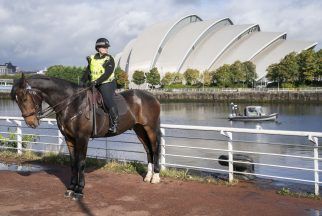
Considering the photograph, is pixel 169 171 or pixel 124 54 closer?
pixel 169 171

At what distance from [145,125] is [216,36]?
4049 inches

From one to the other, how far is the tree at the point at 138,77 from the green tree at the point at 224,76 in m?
19.4

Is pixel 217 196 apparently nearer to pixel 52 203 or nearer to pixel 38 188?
pixel 52 203

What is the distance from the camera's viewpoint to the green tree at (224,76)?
89.0 m

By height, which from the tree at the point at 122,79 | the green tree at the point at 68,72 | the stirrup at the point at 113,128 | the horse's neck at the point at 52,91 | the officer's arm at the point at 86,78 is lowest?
the stirrup at the point at 113,128

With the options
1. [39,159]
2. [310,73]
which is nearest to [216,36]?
[310,73]

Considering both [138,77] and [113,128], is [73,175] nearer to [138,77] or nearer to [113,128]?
[113,128]

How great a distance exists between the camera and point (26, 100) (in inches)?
A: 273

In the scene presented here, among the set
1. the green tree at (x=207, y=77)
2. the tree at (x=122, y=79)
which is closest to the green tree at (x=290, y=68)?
the green tree at (x=207, y=77)

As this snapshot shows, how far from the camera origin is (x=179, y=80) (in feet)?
336

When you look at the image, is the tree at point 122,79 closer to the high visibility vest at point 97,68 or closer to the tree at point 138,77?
the tree at point 138,77

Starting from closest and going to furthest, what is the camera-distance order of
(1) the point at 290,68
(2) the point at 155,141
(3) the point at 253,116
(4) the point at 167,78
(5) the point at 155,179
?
(5) the point at 155,179 → (2) the point at 155,141 → (3) the point at 253,116 → (1) the point at 290,68 → (4) the point at 167,78

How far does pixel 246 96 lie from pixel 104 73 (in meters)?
72.8

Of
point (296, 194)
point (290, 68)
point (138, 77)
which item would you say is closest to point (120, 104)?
point (296, 194)
